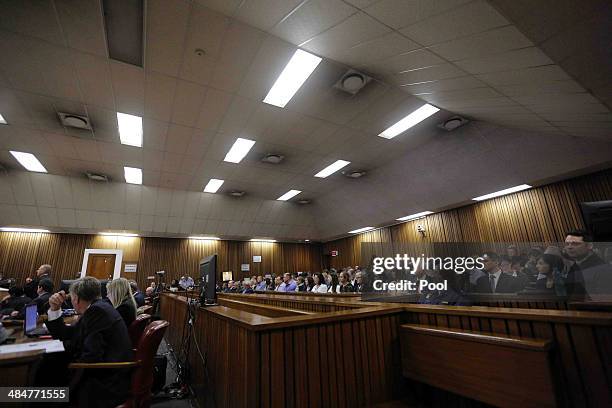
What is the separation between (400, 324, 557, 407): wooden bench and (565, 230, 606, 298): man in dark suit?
1786 millimetres

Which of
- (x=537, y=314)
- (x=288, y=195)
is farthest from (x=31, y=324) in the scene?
(x=288, y=195)

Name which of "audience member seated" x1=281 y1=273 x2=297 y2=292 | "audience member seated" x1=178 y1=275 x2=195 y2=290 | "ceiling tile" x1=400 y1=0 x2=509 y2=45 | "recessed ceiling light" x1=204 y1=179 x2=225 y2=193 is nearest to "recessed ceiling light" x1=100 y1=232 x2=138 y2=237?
"audience member seated" x1=178 y1=275 x2=195 y2=290

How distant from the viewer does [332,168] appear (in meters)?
7.98

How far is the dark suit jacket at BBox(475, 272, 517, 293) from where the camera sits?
353 cm

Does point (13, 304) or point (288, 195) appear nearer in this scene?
point (13, 304)

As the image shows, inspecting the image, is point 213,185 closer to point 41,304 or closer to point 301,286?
point 301,286

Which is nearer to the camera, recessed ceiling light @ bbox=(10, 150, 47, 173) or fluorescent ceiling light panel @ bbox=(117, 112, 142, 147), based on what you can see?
fluorescent ceiling light panel @ bbox=(117, 112, 142, 147)

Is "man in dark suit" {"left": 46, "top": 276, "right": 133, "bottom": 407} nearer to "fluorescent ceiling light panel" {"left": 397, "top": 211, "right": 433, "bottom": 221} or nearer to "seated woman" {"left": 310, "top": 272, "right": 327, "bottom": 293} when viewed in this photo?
"seated woman" {"left": 310, "top": 272, "right": 327, "bottom": 293}

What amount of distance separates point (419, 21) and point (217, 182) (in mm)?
7211

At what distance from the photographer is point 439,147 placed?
6.54 m

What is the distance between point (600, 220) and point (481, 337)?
1336 millimetres

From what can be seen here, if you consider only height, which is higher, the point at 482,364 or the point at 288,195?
the point at 288,195

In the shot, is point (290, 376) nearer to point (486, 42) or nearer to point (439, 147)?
point (486, 42)

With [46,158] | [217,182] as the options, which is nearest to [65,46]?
[46,158]
